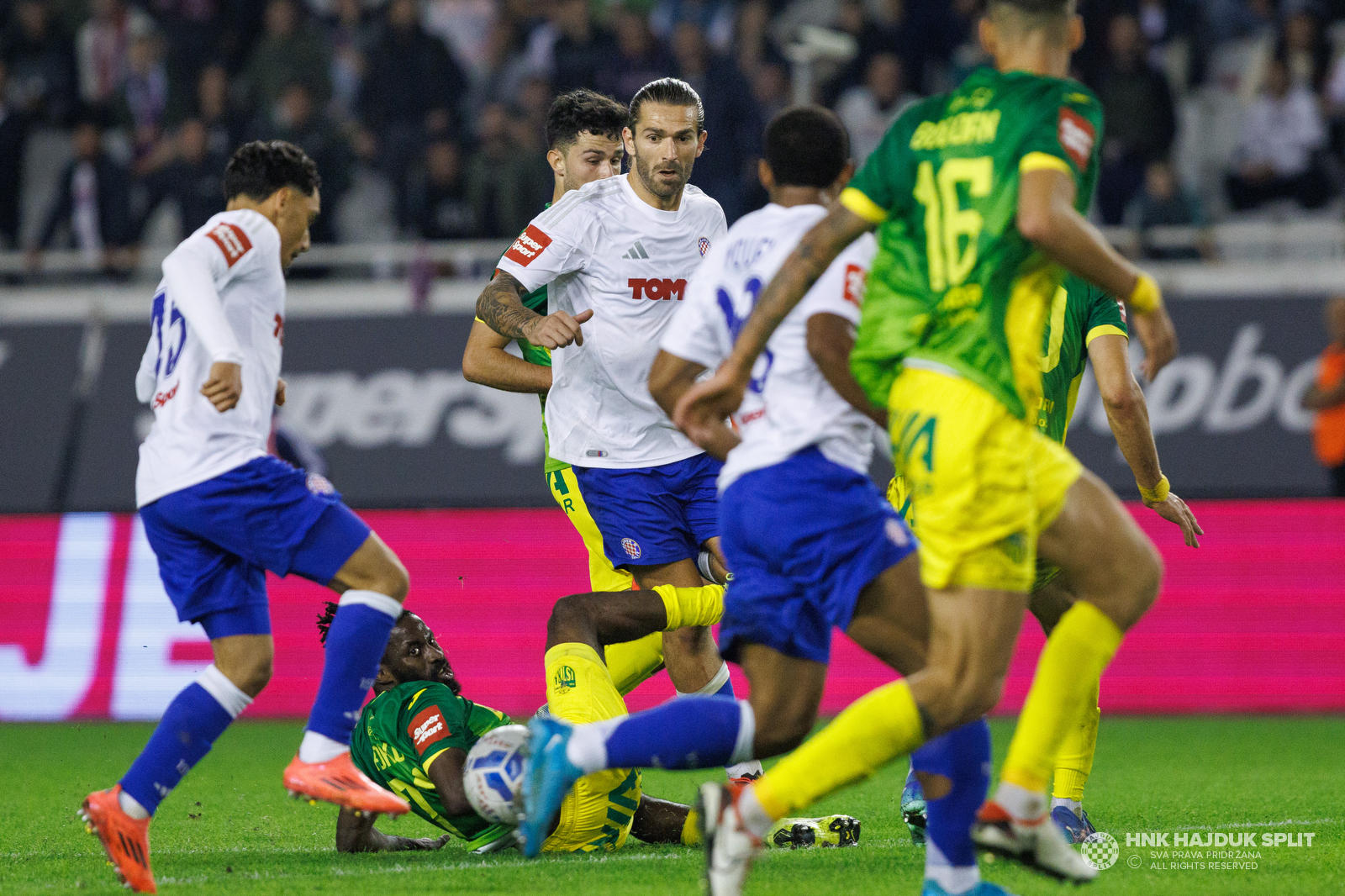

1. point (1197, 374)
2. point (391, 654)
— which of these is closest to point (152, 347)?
point (391, 654)

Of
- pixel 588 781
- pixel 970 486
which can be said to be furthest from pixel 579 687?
pixel 970 486

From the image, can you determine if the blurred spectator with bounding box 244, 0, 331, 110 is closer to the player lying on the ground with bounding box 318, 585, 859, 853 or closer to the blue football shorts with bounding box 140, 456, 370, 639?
the player lying on the ground with bounding box 318, 585, 859, 853

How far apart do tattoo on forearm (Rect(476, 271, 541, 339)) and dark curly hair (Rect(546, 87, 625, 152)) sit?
39.8 inches

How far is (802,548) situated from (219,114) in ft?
40.3

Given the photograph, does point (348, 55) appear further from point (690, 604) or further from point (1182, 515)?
point (1182, 515)

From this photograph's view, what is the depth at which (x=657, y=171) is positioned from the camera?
5941 mm

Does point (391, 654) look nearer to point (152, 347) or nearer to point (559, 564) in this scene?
point (152, 347)

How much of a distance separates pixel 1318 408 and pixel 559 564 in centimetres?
562

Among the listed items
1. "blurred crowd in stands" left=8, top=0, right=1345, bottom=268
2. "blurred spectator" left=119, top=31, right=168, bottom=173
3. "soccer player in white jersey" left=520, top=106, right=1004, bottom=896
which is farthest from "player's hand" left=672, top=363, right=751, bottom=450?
"blurred spectator" left=119, top=31, right=168, bottom=173

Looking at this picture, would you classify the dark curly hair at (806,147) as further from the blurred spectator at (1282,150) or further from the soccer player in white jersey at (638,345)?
the blurred spectator at (1282,150)

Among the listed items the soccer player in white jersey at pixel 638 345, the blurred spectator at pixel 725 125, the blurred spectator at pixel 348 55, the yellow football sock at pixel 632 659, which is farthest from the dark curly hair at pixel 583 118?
the blurred spectator at pixel 348 55

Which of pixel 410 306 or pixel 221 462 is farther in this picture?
pixel 410 306

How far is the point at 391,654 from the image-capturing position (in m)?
5.87

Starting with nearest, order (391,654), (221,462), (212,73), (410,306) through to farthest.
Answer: (221,462)
(391,654)
(410,306)
(212,73)
